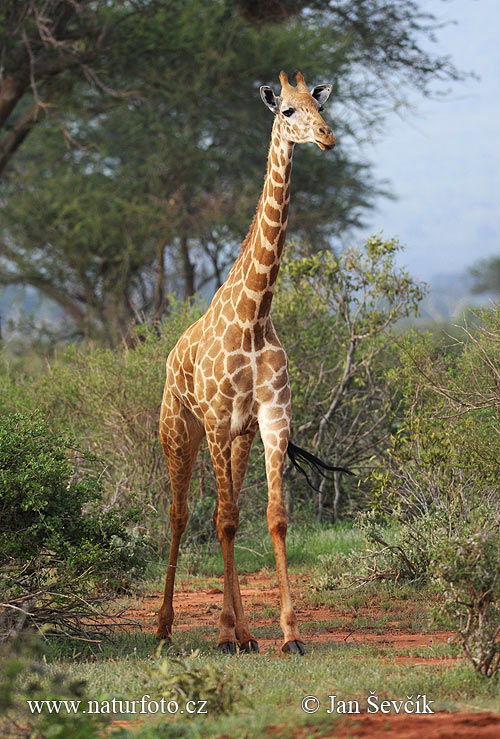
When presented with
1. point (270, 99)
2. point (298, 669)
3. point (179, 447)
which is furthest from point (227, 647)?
point (270, 99)

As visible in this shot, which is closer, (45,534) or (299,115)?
(299,115)

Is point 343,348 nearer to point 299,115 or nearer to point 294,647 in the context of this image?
point 299,115

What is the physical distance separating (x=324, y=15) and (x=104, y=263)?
298 inches

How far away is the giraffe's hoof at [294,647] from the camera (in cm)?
544

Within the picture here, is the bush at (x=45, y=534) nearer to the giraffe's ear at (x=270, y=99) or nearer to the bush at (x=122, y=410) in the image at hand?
the bush at (x=122, y=410)

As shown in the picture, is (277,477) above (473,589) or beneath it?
Answer: above

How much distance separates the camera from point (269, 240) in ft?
19.7

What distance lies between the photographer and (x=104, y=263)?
22125 millimetres

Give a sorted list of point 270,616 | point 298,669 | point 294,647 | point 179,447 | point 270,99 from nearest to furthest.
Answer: point 298,669 → point 294,647 → point 270,99 → point 179,447 → point 270,616

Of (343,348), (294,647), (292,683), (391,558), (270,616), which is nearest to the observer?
(292,683)

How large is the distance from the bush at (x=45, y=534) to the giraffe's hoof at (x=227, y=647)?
895mm

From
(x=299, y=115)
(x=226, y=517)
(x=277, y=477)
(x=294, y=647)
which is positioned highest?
(x=299, y=115)

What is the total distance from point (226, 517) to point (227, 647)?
802 mm

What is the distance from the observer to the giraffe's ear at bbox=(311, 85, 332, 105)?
6.21 m
